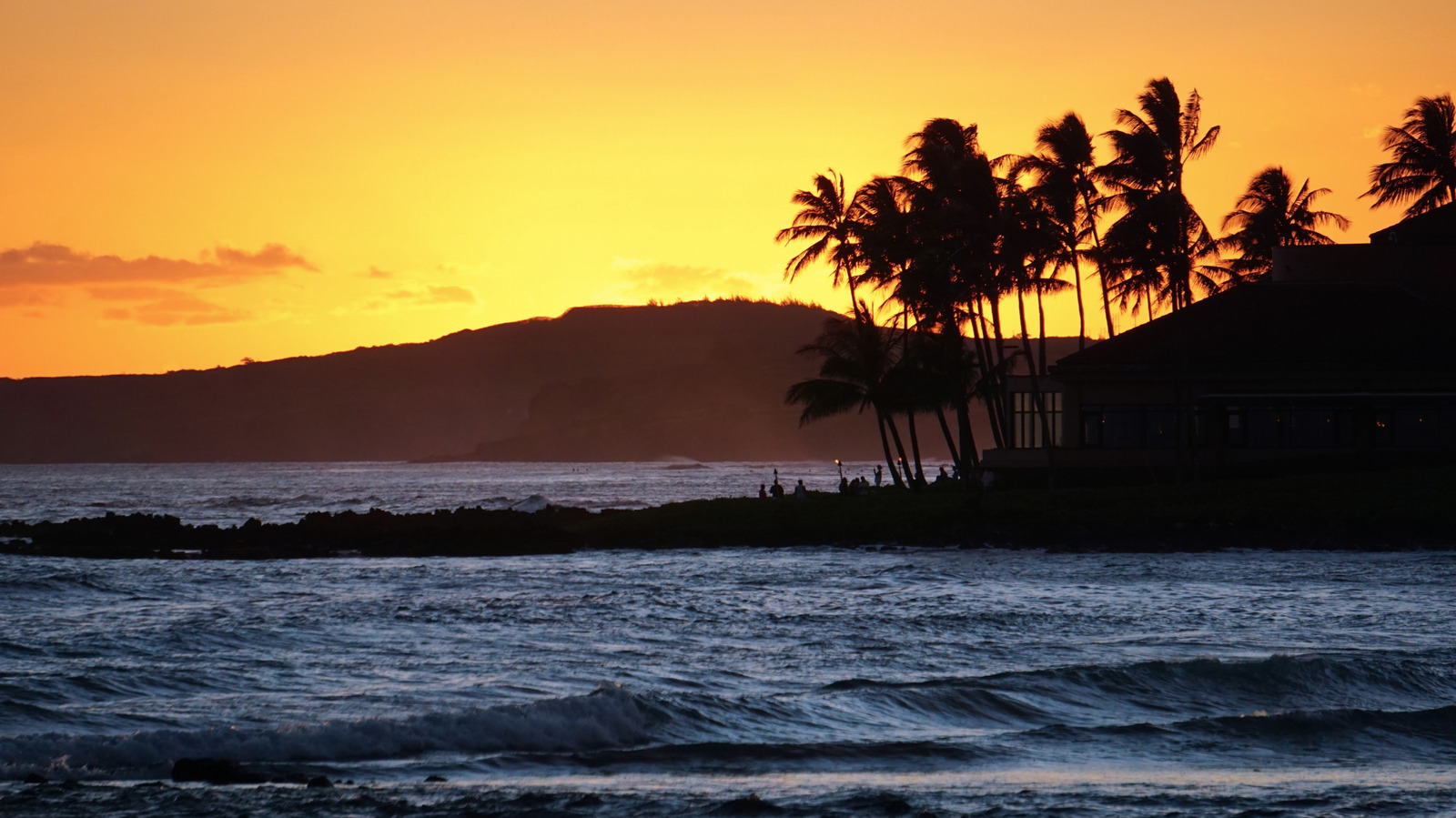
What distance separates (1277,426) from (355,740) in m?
39.2

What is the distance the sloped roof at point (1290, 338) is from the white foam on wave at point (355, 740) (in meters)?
34.0

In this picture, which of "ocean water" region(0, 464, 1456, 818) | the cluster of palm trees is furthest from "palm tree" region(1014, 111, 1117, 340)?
"ocean water" region(0, 464, 1456, 818)

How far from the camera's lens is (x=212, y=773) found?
10266 millimetres

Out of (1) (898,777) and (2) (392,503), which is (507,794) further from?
(2) (392,503)

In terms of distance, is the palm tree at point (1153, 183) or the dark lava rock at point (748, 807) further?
the palm tree at point (1153, 183)

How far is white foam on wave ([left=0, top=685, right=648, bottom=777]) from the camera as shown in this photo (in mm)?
11023

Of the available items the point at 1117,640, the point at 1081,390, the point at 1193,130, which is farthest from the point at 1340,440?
the point at 1117,640

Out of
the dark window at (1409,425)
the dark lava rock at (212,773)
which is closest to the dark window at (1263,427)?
the dark window at (1409,425)

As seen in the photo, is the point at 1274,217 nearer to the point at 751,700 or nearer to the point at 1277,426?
the point at 1277,426

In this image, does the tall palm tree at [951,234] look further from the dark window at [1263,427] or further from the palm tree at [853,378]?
the dark window at [1263,427]

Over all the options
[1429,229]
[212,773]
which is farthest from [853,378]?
[212,773]

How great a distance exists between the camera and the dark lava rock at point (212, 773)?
10203 millimetres

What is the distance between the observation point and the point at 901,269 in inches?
1946

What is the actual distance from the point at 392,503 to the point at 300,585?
56.5m
